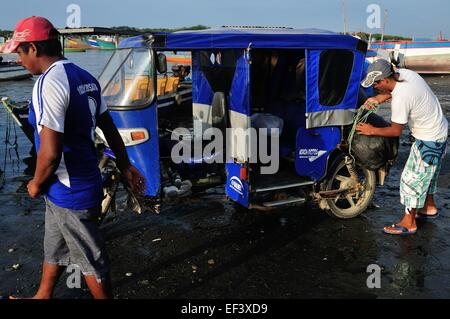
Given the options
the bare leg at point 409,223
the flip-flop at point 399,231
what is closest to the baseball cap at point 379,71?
the bare leg at point 409,223

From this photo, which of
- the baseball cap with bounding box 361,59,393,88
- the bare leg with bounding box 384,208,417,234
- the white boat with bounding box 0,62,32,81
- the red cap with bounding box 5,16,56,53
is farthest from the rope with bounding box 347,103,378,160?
the white boat with bounding box 0,62,32,81

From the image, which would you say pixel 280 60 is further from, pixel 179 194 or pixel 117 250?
pixel 117 250

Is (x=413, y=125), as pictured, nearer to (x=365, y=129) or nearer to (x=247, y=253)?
(x=365, y=129)

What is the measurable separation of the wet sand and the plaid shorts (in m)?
0.46

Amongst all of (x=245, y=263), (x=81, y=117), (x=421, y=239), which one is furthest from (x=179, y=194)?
(x=421, y=239)

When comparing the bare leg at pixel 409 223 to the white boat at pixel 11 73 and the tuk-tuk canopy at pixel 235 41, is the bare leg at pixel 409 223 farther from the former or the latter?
the white boat at pixel 11 73

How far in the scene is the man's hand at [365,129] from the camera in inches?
208

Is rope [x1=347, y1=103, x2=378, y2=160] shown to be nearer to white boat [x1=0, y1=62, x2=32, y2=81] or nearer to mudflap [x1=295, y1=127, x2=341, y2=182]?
mudflap [x1=295, y1=127, x2=341, y2=182]

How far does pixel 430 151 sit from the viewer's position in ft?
16.8

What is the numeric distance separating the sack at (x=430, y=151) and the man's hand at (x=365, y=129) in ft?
1.88

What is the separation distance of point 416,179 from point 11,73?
28.6 meters

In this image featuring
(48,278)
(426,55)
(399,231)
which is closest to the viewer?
(48,278)

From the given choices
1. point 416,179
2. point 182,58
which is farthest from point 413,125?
point 182,58
